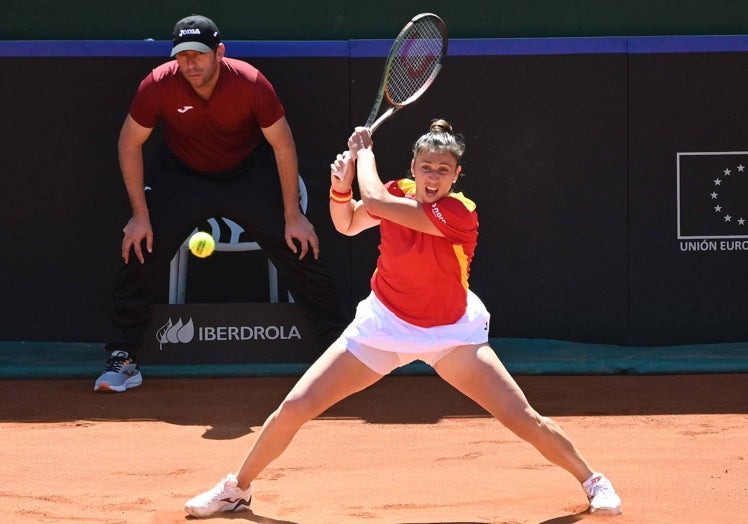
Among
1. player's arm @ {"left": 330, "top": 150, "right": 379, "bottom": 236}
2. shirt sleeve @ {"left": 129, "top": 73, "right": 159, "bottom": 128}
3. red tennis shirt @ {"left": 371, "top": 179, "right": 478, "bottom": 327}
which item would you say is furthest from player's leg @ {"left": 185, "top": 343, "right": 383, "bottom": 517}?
shirt sleeve @ {"left": 129, "top": 73, "right": 159, "bottom": 128}

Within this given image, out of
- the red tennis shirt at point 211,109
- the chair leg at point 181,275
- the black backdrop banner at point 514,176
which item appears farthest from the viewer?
the black backdrop banner at point 514,176

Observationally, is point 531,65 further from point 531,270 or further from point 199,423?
point 199,423

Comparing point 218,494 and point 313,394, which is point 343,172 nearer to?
point 313,394

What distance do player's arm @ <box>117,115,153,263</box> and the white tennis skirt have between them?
2632mm

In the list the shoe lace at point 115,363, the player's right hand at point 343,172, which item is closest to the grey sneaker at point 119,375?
the shoe lace at point 115,363

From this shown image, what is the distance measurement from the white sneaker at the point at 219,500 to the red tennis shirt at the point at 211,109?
2.72 meters

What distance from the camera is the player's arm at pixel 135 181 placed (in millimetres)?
7102

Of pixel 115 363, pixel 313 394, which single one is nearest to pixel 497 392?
pixel 313 394

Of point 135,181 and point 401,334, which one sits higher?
point 135,181

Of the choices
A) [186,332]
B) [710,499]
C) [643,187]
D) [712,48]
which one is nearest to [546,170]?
[643,187]

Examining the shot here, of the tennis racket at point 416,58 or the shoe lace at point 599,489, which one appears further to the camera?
the tennis racket at point 416,58

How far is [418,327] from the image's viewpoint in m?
4.74

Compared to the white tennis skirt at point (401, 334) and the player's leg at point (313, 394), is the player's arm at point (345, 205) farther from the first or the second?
the player's leg at point (313, 394)

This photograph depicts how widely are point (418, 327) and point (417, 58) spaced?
1.62 metres
